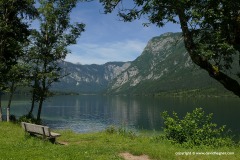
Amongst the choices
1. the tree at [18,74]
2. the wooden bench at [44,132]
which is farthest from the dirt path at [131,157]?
the tree at [18,74]

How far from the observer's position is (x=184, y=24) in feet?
42.3

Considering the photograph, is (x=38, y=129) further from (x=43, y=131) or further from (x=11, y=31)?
(x=11, y=31)

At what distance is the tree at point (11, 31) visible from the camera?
34.7 meters

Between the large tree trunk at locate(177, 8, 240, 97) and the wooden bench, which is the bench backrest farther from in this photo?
the large tree trunk at locate(177, 8, 240, 97)

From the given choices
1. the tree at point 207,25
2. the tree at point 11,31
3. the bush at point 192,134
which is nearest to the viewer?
the tree at point 207,25

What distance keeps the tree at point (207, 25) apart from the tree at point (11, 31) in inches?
955

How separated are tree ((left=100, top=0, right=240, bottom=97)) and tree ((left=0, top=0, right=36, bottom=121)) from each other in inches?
955

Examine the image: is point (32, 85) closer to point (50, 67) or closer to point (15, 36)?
point (50, 67)

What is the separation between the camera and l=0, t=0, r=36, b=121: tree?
3471cm

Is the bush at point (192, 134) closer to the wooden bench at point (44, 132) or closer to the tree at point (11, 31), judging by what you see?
the wooden bench at point (44, 132)

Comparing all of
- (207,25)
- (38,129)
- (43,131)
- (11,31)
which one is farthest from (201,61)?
(11,31)

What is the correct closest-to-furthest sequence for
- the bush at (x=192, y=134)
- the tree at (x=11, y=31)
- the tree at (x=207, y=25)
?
the tree at (x=207, y=25) → the bush at (x=192, y=134) → the tree at (x=11, y=31)

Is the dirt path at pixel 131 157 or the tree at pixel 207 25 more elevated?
the tree at pixel 207 25

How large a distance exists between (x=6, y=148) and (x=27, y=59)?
926 inches
